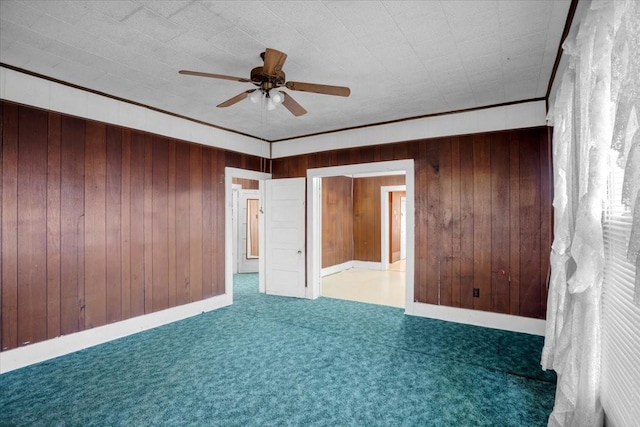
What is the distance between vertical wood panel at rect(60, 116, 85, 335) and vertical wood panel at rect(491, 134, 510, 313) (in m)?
4.66

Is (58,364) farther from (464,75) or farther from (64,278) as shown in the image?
(464,75)

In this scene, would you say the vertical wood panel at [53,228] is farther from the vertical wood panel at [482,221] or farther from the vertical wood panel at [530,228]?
the vertical wood panel at [530,228]

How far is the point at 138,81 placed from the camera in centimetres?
334

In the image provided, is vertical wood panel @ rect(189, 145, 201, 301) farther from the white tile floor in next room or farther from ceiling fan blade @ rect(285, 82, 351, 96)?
ceiling fan blade @ rect(285, 82, 351, 96)

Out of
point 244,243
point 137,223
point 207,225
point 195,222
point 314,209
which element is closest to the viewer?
point 137,223

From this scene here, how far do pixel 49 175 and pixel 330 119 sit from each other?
10.7ft

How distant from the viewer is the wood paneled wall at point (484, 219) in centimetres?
388

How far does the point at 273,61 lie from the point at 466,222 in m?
3.13

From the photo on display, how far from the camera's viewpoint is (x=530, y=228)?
3916 mm

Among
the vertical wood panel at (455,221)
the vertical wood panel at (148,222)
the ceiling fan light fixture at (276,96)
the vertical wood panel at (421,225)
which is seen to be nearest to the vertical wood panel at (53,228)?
the vertical wood panel at (148,222)

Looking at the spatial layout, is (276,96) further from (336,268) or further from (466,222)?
(336,268)

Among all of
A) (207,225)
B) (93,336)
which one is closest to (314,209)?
(207,225)

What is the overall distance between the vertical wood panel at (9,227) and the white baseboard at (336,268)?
5.15 m

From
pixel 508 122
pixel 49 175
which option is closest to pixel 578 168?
pixel 508 122
